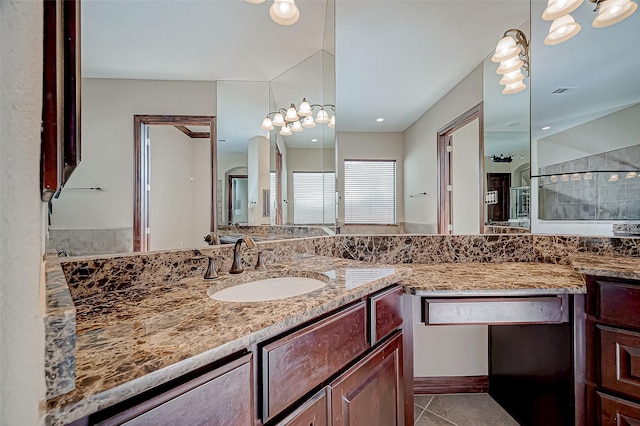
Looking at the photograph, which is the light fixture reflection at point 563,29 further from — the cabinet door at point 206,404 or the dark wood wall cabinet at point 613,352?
the cabinet door at point 206,404

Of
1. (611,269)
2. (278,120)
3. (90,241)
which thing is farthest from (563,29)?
(90,241)

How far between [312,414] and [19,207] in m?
0.76

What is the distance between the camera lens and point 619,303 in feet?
3.69

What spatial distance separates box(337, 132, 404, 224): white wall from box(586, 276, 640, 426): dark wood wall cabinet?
105cm

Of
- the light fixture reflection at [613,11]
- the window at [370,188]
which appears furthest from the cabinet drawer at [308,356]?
the light fixture reflection at [613,11]

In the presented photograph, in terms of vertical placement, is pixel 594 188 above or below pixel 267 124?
below

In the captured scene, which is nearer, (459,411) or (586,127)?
(459,411)

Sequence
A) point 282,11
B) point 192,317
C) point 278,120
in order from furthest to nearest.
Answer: point 278,120 < point 282,11 < point 192,317

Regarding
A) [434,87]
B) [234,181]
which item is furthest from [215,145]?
[434,87]

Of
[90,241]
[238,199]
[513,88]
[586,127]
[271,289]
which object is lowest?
[271,289]

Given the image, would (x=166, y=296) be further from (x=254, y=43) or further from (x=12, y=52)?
(x=254, y=43)

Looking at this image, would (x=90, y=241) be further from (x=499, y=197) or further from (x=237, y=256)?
(x=499, y=197)

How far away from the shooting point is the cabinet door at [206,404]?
17.8 inches

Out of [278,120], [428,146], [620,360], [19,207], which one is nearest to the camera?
[19,207]
